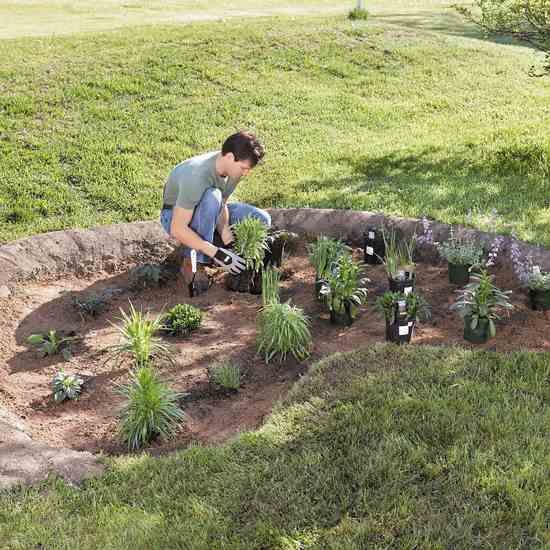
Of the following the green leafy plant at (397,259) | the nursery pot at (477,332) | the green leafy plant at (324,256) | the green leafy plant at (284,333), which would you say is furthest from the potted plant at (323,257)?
the nursery pot at (477,332)

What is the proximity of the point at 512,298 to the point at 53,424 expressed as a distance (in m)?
3.25

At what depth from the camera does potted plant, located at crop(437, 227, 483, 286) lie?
17.5 ft

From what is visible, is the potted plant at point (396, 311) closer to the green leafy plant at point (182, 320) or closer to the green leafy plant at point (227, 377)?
the green leafy plant at point (227, 377)

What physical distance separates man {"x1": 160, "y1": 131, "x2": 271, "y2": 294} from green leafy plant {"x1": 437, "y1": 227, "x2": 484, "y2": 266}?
155 centimetres

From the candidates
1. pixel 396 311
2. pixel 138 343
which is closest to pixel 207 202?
pixel 138 343

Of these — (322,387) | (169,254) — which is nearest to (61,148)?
(169,254)

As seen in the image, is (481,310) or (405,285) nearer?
(481,310)

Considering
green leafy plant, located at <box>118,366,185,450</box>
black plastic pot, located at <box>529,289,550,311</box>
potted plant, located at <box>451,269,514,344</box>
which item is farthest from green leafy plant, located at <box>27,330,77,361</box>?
black plastic pot, located at <box>529,289,550,311</box>

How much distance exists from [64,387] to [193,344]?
1.00 meters

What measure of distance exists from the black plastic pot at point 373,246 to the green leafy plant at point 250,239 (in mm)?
870

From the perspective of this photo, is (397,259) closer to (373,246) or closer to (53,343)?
(373,246)

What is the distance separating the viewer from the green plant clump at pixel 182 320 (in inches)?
202

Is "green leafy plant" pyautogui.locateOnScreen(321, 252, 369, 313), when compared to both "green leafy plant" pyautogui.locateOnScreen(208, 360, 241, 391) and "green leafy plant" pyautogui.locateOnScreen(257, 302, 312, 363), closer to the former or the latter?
"green leafy plant" pyautogui.locateOnScreen(257, 302, 312, 363)

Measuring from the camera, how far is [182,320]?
16.9ft
